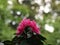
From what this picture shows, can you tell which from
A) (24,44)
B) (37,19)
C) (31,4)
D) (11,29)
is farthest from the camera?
(31,4)

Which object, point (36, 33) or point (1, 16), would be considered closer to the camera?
point (36, 33)

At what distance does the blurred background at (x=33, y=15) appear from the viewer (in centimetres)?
419

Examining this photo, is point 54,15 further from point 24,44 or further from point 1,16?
point 24,44

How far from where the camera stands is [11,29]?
4297 mm

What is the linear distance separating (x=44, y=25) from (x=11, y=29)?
22.3 inches

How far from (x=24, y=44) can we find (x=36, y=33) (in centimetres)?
11

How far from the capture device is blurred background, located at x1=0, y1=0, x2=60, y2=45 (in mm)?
4191

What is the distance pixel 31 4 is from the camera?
4961 mm

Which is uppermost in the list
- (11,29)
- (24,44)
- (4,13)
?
(4,13)

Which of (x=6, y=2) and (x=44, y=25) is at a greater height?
(x=6, y=2)

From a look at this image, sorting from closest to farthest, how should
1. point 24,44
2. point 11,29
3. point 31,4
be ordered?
point 24,44 → point 11,29 → point 31,4

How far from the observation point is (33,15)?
4.72 meters

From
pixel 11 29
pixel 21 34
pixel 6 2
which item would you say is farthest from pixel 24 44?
pixel 6 2

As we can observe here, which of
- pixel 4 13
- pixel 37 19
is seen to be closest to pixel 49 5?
pixel 37 19
